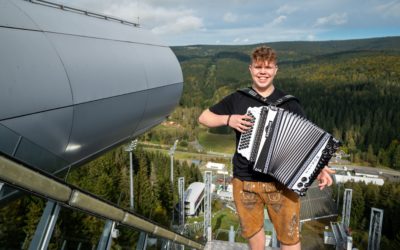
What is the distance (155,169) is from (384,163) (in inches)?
2242

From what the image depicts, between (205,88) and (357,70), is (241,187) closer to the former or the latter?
(205,88)

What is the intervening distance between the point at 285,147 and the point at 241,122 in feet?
1.92

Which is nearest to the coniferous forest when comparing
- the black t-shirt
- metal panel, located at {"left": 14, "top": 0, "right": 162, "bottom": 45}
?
the black t-shirt

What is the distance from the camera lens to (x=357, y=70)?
171500mm

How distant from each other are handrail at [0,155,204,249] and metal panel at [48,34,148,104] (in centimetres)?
368

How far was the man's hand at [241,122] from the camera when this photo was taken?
13.7ft

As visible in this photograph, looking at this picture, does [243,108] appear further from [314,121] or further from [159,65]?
[314,121]

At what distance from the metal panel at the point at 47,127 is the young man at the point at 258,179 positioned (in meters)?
2.77

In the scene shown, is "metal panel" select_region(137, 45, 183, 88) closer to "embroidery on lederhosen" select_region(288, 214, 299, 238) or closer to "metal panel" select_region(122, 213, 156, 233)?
"metal panel" select_region(122, 213, 156, 233)

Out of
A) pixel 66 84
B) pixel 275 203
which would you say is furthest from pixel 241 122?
pixel 66 84

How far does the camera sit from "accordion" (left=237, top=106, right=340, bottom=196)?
4102 millimetres

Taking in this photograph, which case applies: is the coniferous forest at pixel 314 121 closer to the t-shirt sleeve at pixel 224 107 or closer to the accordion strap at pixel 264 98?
the t-shirt sleeve at pixel 224 107

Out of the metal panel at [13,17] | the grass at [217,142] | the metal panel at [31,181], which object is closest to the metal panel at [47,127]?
the metal panel at [13,17]

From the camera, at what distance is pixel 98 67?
25.4 feet
